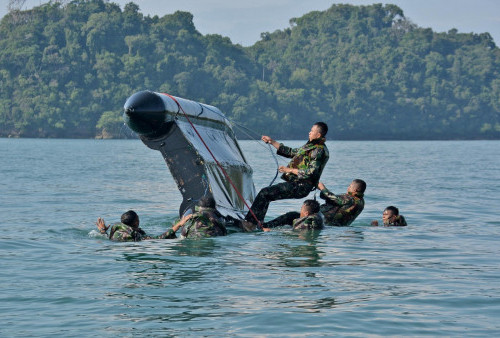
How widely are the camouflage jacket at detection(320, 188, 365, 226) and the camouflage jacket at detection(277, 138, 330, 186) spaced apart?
1.28 meters

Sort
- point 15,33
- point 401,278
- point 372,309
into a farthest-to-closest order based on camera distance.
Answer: point 15,33
point 401,278
point 372,309

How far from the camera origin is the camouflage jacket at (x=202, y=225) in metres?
14.7

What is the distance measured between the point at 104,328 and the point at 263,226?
25.5ft

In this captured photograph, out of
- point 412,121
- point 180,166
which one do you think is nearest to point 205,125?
point 180,166

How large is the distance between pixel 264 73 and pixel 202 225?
491ft

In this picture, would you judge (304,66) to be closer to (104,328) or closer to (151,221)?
(151,221)

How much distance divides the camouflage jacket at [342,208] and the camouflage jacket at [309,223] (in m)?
0.92

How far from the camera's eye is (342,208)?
17.0m

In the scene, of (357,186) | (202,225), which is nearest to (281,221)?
(357,186)

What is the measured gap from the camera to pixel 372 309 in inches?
390

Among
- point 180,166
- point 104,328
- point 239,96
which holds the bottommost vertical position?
point 104,328

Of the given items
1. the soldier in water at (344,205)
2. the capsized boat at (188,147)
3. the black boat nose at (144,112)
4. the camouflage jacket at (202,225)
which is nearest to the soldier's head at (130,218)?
the camouflage jacket at (202,225)

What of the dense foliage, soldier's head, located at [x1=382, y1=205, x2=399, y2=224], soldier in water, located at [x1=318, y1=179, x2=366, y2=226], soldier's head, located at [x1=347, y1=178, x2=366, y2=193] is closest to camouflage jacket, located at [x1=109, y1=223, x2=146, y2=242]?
soldier in water, located at [x1=318, y1=179, x2=366, y2=226]

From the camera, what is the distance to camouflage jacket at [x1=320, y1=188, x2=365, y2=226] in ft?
55.4
